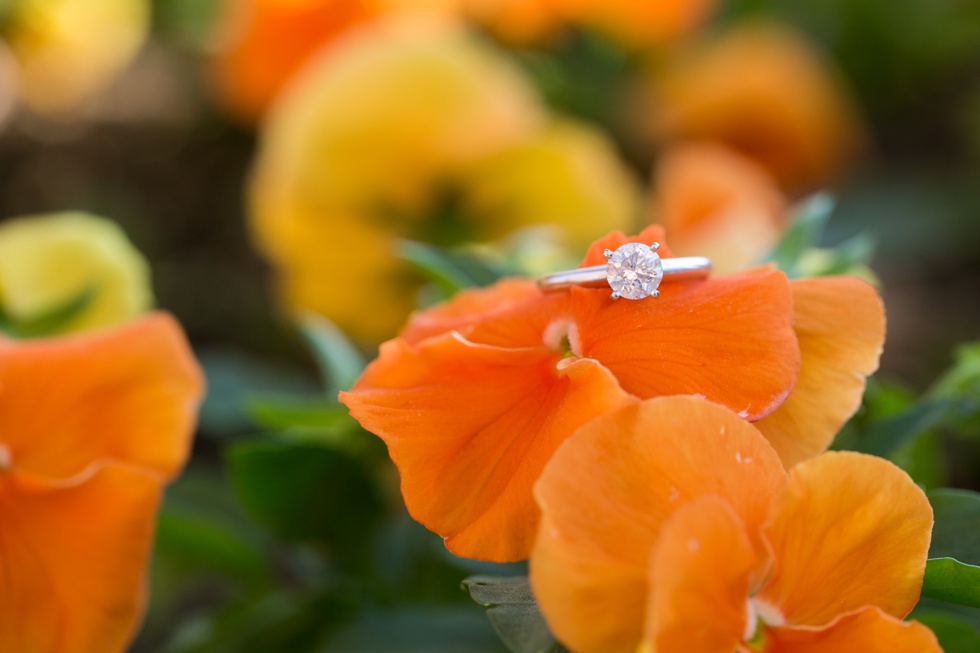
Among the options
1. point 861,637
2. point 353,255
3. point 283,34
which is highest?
point 861,637

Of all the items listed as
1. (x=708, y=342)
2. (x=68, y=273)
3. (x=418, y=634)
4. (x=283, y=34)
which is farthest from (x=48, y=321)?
(x=283, y=34)

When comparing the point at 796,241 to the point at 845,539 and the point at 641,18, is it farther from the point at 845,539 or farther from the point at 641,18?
the point at 641,18

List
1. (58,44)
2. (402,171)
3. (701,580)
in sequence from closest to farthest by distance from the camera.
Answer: (701,580) < (402,171) < (58,44)

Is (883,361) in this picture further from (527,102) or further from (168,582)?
(168,582)

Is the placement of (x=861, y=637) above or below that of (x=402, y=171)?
above

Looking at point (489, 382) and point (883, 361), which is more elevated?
point (489, 382)

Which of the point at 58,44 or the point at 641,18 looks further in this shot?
the point at 58,44

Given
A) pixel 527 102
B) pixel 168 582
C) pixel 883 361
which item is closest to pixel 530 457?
pixel 168 582

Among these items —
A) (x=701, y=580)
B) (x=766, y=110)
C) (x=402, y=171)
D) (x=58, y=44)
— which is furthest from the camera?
(x=58, y=44)
